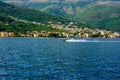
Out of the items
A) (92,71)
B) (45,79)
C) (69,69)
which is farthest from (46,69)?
(45,79)

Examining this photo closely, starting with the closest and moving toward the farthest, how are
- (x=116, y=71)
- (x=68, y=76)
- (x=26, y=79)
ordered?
(x=26, y=79)
(x=68, y=76)
(x=116, y=71)

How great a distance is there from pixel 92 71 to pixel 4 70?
21666 mm

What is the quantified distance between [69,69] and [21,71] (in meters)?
13.3

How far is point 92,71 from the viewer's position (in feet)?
310

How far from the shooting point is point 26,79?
80375 mm

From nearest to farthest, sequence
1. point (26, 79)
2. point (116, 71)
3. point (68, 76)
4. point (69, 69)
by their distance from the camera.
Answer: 1. point (26, 79)
2. point (68, 76)
3. point (116, 71)
4. point (69, 69)

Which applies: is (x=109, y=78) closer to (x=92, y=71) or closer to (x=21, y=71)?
(x=92, y=71)

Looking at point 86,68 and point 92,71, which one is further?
point 86,68

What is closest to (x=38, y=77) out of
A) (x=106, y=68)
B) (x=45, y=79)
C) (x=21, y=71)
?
(x=45, y=79)

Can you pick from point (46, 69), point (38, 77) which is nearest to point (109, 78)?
point (38, 77)

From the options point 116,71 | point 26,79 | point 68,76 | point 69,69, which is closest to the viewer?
point 26,79

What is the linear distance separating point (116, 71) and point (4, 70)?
1080 inches

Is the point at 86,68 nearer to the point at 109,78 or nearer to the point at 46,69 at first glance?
the point at 46,69

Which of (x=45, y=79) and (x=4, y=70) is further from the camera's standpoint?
(x=4, y=70)
